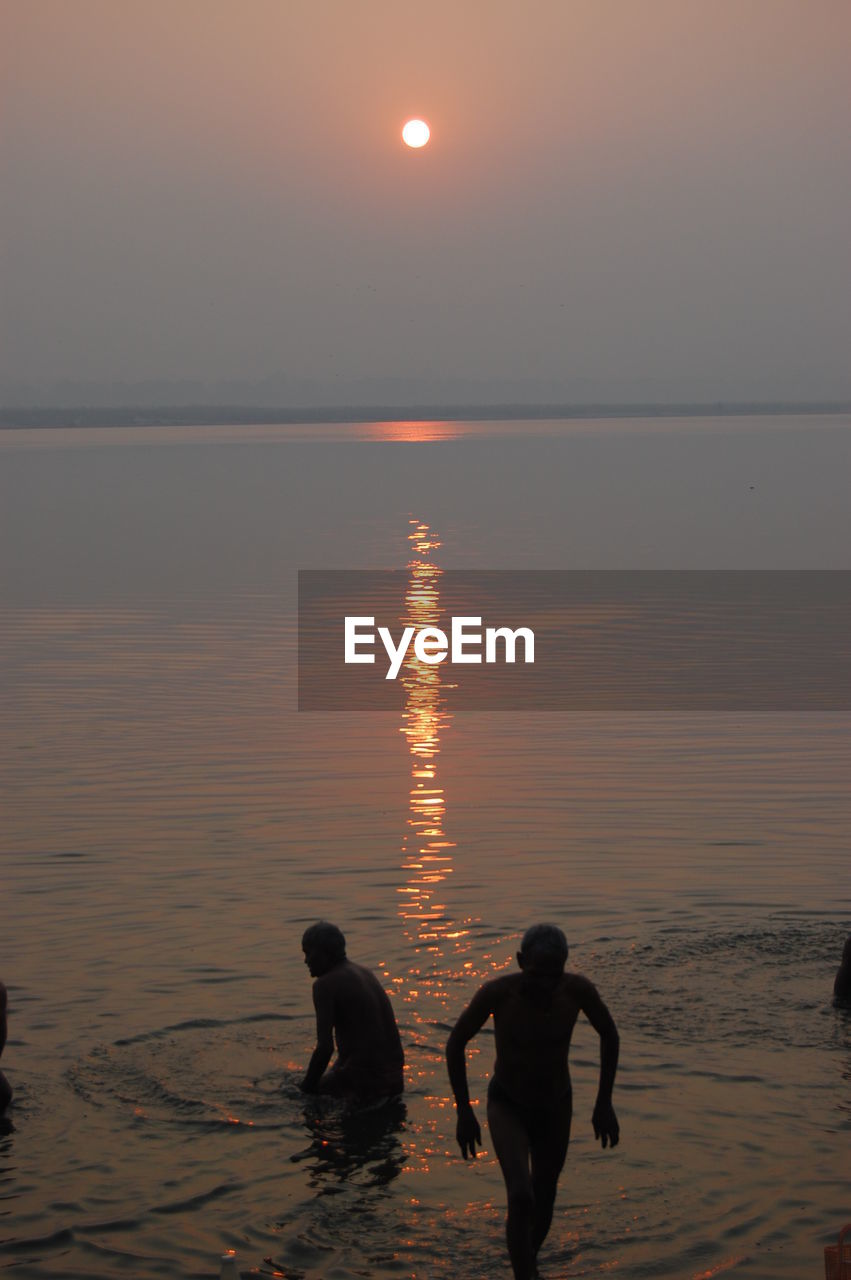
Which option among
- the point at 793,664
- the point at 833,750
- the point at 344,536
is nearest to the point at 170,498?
the point at 344,536

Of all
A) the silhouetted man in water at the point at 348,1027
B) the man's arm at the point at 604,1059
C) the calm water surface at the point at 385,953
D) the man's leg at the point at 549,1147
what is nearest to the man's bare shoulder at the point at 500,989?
the man's arm at the point at 604,1059

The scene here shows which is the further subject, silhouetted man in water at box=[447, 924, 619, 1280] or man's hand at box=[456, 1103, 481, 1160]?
man's hand at box=[456, 1103, 481, 1160]

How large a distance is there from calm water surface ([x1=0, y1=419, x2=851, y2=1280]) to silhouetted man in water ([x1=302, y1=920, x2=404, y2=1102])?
9.9 inches

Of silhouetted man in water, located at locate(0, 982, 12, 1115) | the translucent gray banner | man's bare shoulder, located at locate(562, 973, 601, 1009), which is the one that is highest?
the translucent gray banner

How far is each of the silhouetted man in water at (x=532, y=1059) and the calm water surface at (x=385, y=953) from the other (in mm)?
1110

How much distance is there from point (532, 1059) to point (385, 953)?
651 cm

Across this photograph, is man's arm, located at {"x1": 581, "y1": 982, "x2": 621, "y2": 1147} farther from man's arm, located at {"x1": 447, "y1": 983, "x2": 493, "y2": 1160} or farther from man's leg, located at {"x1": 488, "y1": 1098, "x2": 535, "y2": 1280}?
man's arm, located at {"x1": 447, "y1": 983, "x2": 493, "y2": 1160}

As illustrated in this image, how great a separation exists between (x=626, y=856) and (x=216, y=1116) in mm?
7851

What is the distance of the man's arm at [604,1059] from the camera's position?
9.00 metres

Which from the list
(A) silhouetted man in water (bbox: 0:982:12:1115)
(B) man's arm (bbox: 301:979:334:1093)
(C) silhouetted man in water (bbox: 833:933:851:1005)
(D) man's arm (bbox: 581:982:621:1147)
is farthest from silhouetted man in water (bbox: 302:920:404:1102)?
(C) silhouetted man in water (bbox: 833:933:851:1005)

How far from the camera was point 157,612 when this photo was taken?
143ft

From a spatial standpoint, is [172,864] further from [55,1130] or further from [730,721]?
[730,721]

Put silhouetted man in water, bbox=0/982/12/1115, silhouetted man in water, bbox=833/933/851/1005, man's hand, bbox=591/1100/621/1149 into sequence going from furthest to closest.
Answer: silhouetted man in water, bbox=833/933/851/1005 < silhouetted man in water, bbox=0/982/12/1115 < man's hand, bbox=591/1100/621/1149

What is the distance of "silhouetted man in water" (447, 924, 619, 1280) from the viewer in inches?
347
